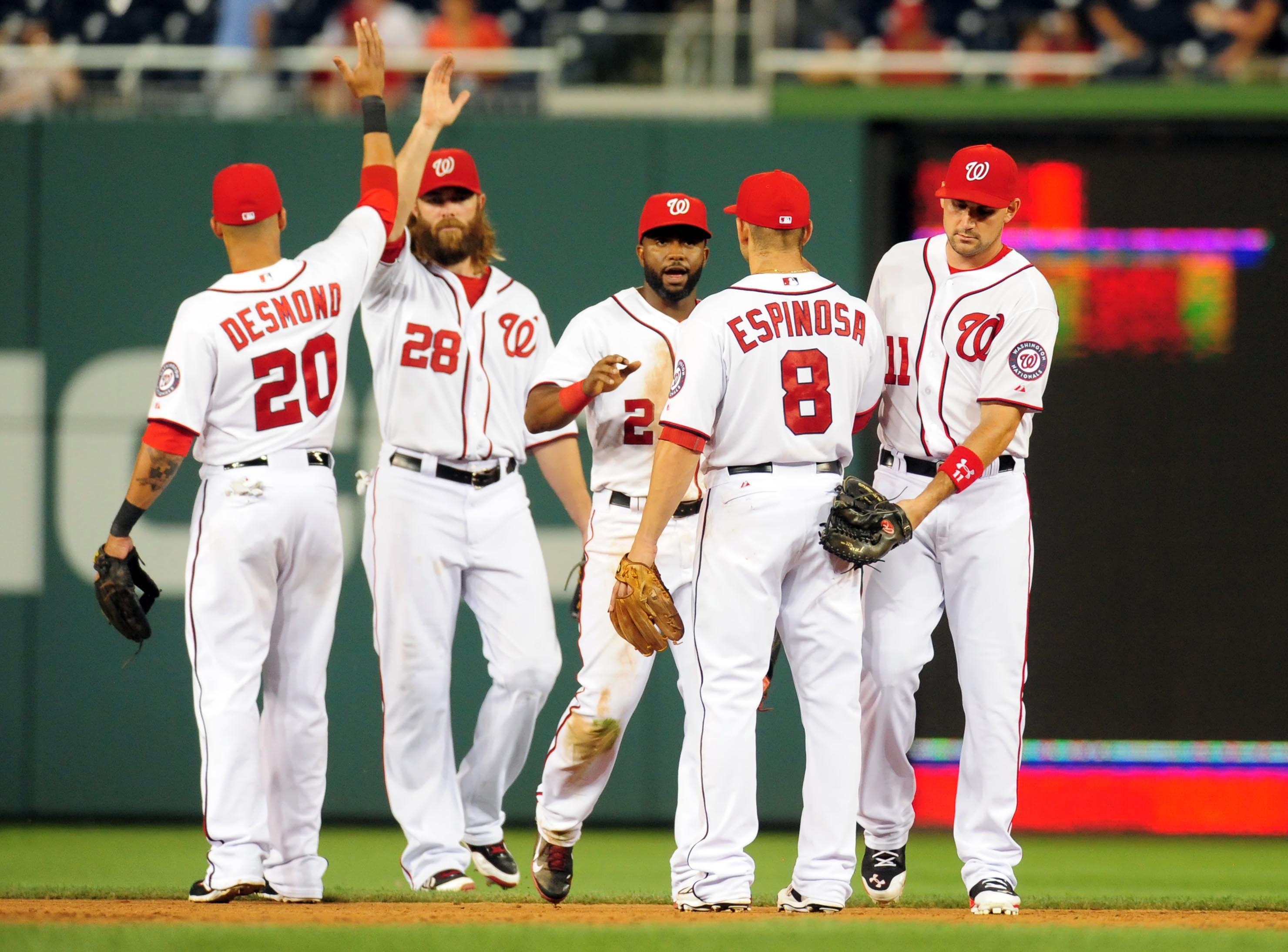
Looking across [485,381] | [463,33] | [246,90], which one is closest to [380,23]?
[463,33]

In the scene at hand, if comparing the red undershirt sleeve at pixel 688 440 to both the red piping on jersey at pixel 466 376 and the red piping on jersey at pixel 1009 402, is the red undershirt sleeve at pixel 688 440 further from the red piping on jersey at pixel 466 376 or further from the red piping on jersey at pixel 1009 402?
the red piping on jersey at pixel 466 376

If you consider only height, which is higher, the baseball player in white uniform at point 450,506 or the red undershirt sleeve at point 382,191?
the red undershirt sleeve at point 382,191

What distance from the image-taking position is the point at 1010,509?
4.82 meters

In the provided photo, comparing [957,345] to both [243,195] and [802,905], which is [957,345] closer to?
[802,905]

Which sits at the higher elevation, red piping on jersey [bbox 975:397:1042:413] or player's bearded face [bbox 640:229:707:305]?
player's bearded face [bbox 640:229:707:305]

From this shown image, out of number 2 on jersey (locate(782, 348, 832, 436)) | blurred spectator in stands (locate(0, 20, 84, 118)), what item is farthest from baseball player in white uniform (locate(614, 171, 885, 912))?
blurred spectator in stands (locate(0, 20, 84, 118))

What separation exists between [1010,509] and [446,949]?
2097 millimetres

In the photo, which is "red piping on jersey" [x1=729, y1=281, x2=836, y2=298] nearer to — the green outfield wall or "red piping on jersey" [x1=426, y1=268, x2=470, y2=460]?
"red piping on jersey" [x1=426, y1=268, x2=470, y2=460]

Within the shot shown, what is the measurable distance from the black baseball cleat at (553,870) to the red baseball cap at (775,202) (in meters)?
2.02

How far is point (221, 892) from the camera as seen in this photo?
15.6ft

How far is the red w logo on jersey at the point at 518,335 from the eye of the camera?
5.76 m

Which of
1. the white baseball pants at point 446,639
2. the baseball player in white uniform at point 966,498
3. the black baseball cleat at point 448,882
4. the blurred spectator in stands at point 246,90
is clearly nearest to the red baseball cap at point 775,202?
the baseball player in white uniform at point 966,498

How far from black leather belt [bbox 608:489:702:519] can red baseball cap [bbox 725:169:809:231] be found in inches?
36.7

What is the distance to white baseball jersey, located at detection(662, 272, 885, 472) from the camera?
452cm
